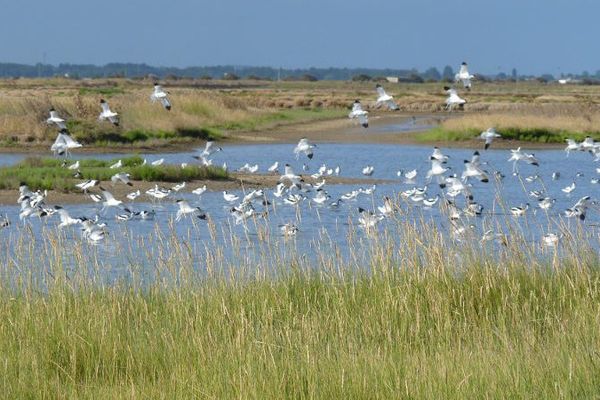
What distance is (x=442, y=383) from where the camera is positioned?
257 inches

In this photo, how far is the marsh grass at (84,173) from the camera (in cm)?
2194

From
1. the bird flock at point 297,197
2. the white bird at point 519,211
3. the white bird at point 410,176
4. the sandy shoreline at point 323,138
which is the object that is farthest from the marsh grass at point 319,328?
the sandy shoreline at point 323,138

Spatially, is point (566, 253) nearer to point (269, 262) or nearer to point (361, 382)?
point (269, 262)

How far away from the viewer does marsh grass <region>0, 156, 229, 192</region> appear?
72.0 ft

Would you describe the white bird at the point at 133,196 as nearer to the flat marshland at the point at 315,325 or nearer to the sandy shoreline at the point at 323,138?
the flat marshland at the point at 315,325

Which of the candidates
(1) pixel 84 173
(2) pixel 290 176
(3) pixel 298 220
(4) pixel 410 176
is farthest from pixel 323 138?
(3) pixel 298 220

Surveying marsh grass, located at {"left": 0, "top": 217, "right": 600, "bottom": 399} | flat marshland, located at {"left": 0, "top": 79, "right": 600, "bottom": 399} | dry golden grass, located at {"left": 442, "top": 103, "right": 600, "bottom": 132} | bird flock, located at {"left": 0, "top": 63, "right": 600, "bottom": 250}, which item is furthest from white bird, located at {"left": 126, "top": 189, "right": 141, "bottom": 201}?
dry golden grass, located at {"left": 442, "top": 103, "right": 600, "bottom": 132}

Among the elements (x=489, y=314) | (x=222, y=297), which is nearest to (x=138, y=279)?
(x=222, y=297)

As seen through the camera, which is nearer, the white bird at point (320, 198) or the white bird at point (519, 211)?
the white bird at point (519, 211)

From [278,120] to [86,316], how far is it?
40922 mm

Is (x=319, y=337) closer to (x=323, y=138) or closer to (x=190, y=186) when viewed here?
(x=190, y=186)

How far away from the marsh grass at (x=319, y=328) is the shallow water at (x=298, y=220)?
0.33m

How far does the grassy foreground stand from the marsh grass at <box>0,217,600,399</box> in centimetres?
1

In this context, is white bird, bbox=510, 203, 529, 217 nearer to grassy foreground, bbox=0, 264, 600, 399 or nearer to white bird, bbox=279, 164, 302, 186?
grassy foreground, bbox=0, 264, 600, 399
